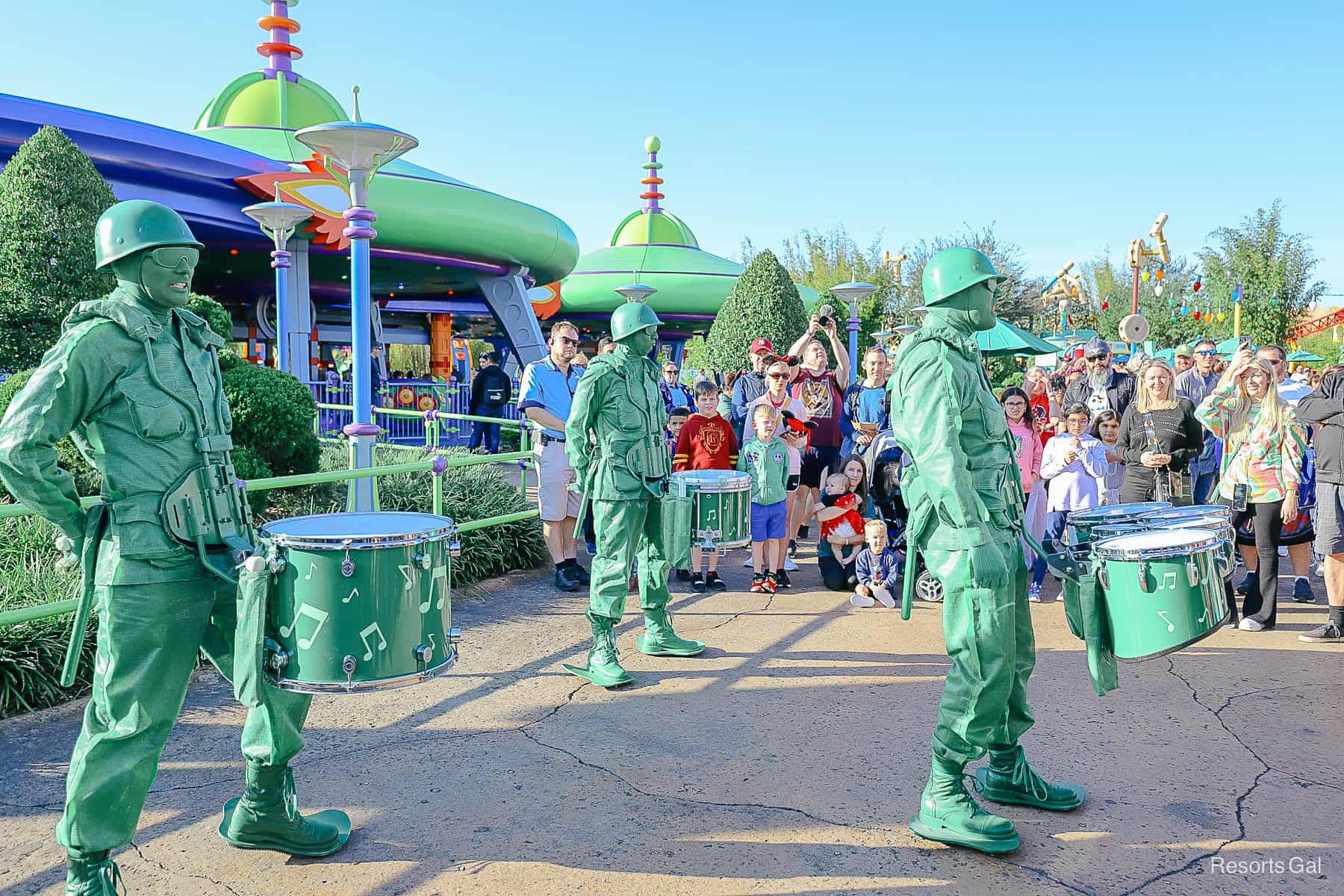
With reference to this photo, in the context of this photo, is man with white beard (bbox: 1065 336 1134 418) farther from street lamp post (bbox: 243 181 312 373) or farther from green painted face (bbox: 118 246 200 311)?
street lamp post (bbox: 243 181 312 373)

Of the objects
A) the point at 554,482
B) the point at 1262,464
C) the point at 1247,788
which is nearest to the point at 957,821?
the point at 1247,788

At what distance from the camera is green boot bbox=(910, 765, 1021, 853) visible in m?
3.25

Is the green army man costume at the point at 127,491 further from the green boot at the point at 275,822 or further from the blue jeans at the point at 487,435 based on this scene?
the blue jeans at the point at 487,435

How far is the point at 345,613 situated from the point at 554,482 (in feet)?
15.0

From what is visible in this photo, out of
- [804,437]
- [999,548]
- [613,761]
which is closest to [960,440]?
[999,548]

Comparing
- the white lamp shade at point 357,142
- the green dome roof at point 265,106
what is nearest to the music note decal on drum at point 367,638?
the white lamp shade at point 357,142

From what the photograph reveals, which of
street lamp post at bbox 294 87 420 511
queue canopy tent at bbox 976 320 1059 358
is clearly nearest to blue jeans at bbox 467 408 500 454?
street lamp post at bbox 294 87 420 511

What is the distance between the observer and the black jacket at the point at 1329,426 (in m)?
5.96

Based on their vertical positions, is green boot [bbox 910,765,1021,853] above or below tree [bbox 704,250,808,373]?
below

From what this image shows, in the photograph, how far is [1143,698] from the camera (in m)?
4.90

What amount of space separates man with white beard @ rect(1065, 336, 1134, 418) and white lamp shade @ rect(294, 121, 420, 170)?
21.6ft

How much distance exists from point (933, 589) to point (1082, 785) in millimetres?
3321

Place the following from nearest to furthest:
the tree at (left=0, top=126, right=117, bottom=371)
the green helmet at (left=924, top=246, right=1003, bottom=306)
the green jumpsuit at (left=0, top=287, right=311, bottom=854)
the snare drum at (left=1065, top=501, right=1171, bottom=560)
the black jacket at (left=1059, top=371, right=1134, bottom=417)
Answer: the green jumpsuit at (left=0, top=287, right=311, bottom=854), the green helmet at (left=924, top=246, right=1003, bottom=306), the snare drum at (left=1065, top=501, right=1171, bottom=560), the black jacket at (left=1059, top=371, right=1134, bottom=417), the tree at (left=0, top=126, right=117, bottom=371)

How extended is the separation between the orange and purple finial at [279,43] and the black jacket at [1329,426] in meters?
21.0
